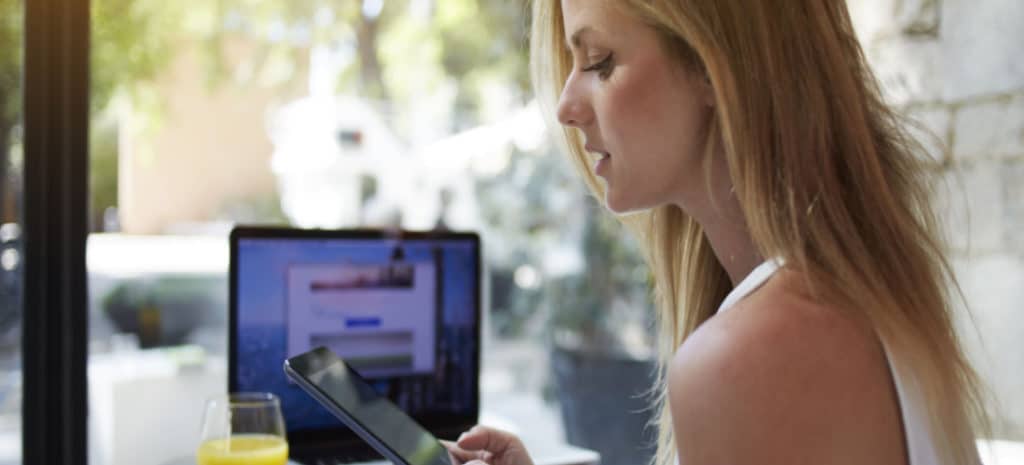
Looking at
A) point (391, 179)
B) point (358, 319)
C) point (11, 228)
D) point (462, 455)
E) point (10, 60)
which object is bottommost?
point (462, 455)

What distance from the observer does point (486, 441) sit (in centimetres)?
108

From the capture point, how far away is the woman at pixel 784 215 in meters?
0.69

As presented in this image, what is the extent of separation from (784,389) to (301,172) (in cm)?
274

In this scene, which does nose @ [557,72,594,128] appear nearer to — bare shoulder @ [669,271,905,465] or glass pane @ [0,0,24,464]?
bare shoulder @ [669,271,905,465]

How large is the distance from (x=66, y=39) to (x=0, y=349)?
23.3 inches

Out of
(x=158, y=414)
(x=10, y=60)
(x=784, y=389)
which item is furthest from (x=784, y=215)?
(x=10, y=60)

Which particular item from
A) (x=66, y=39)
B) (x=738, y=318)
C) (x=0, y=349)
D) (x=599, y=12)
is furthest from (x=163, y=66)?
(x=738, y=318)

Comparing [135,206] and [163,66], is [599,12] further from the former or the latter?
[163,66]

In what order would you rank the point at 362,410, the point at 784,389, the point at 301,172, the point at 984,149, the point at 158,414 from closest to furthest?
A: the point at 784,389
the point at 362,410
the point at 158,414
the point at 984,149
the point at 301,172

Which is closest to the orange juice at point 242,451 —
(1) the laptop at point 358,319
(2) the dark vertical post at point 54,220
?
(1) the laptop at point 358,319

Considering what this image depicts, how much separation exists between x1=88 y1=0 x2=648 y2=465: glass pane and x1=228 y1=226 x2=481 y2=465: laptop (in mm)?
331

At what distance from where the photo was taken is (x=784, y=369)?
0.68 metres

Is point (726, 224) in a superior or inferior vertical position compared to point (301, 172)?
inferior

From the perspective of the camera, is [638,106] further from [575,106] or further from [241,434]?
[241,434]
